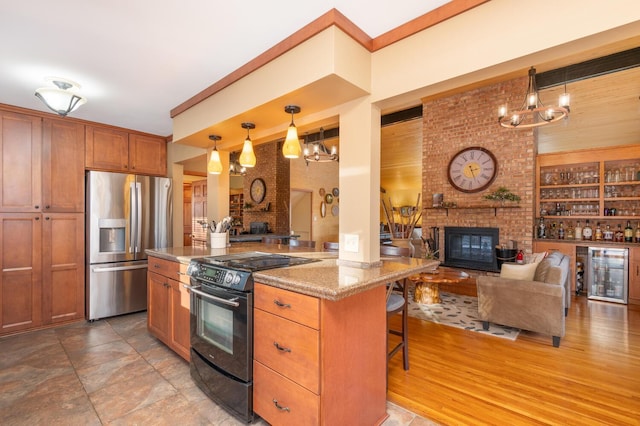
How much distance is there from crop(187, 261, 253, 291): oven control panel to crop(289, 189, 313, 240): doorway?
7294 mm

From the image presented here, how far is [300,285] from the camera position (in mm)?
1523

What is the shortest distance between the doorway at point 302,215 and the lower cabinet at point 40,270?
6.22 meters

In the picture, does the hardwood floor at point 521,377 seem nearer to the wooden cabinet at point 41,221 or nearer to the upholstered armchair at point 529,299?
the upholstered armchair at point 529,299

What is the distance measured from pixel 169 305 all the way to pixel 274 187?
553cm

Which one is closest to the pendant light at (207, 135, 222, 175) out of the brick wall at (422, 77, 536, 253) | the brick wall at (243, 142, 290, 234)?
the brick wall at (422, 77, 536, 253)

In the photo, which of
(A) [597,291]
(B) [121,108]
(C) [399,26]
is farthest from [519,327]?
(B) [121,108]

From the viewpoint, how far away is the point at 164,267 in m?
2.76

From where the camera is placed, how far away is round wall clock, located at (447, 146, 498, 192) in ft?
16.7

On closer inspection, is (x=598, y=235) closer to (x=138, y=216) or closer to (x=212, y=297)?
(x=212, y=297)

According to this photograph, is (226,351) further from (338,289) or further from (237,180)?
(237,180)

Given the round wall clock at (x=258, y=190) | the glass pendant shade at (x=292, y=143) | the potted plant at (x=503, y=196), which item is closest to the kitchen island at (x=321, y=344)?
the glass pendant shade at (x=292, y=143)

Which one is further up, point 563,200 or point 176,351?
point 563,200

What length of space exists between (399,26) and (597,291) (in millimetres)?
5374

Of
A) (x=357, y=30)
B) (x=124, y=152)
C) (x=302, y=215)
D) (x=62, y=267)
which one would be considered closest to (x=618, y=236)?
(x=357, y=30)
